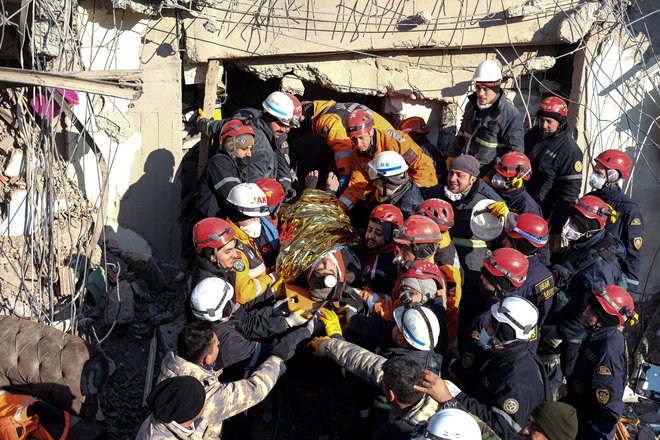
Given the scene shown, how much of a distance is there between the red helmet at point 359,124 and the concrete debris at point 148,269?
237 centimetres

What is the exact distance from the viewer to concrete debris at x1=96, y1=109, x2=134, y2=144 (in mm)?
7750

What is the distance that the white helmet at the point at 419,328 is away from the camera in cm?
461

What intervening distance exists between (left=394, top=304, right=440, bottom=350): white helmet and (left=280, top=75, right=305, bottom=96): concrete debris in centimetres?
435

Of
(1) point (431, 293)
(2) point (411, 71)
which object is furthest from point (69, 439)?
(2) point (411, 71)

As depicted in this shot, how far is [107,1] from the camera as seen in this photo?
7582mm

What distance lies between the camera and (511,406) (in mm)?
4520

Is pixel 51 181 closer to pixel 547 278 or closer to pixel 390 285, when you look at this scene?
pixel 390 285

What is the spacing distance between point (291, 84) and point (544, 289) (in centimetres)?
401

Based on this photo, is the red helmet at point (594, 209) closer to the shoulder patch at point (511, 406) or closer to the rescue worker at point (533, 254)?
the rescue worker at point (533, 254)

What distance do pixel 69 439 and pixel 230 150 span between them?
2.94 meters

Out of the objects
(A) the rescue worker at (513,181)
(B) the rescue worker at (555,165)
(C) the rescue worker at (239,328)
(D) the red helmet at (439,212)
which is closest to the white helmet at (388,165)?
(D) the red helmet at (439,212)

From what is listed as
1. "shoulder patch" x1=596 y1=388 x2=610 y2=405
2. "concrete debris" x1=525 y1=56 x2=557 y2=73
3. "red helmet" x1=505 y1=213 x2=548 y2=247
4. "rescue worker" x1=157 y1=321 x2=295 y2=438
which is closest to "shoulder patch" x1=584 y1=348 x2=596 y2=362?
"shoulder patch" x1=596 y1=388 x2=610 y2=405

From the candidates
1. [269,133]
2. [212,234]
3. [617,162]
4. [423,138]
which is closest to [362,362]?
[212,234]

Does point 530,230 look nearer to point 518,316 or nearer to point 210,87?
point 518,316
